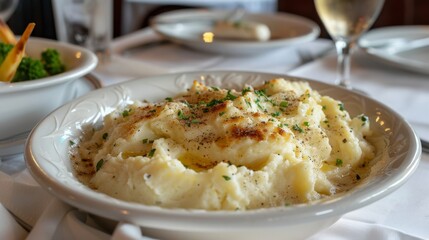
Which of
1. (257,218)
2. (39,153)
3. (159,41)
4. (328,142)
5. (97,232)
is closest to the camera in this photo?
(257,218)

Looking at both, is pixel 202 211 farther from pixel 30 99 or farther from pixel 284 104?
pixel 30 99

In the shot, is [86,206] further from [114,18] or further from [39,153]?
[114,18]

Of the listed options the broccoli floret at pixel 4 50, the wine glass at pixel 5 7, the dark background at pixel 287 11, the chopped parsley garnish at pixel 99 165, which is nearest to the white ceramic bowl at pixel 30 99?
the broccoli floret at pixel 4 50

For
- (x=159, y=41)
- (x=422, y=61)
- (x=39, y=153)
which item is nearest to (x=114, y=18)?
(x=159, y=41)

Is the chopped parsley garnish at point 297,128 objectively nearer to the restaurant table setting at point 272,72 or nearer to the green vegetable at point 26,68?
the restaurant table setting at point 272,72

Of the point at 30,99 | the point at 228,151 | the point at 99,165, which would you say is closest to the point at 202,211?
the point at 228,151

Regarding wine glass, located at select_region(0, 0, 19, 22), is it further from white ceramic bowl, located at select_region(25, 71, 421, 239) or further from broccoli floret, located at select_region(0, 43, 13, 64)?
white ceramic bowl, located at select_region(25, 71, 421, 239)

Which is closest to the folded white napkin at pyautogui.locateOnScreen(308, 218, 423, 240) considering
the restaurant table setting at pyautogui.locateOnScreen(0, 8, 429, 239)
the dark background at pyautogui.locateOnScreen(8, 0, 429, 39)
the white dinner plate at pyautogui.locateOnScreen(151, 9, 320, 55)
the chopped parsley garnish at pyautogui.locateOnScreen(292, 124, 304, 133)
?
the restaurant table setting at pyautogui.locateOnScreen(0, 8, 429, 239)
